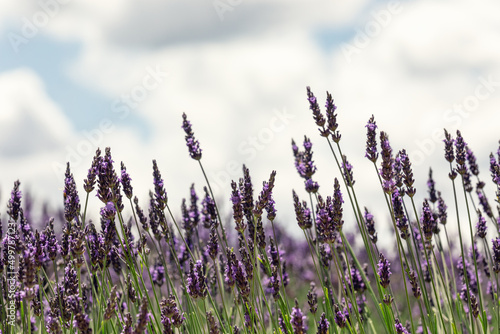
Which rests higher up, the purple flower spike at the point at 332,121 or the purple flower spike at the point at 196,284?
the purple flower spike at the point at 332,121

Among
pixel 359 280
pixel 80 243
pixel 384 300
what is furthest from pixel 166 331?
pixel 359 280

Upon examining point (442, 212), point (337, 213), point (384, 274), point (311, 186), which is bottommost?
point (384, 274)

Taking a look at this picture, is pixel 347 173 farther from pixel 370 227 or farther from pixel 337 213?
pixel 370 227

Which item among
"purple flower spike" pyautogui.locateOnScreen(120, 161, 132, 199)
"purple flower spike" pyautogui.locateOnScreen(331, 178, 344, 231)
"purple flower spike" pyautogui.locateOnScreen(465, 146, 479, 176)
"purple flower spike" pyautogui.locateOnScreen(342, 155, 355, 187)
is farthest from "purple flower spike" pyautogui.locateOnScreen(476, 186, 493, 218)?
"purple flower spike" pyautogui.locateOnScreen(120, 161, 132, 199)

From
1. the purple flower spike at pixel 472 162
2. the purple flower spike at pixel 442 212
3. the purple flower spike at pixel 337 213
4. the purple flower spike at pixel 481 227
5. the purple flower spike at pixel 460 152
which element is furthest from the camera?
the purple flower spike at pixel 472 162

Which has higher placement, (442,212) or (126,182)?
(126,182)

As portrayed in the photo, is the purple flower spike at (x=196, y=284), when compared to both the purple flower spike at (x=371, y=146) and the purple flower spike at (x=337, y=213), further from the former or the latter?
the purple flower spike at (x=371, y=146)

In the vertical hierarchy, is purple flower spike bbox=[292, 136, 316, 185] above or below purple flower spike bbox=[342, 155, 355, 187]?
above

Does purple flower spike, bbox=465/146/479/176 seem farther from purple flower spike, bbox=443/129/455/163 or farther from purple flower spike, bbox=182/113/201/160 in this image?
purple flower spike, bbox=182/113/201/160

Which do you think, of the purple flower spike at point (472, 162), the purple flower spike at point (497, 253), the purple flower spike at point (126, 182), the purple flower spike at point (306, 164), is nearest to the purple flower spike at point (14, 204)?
the purple flower spike at point (126, 182)

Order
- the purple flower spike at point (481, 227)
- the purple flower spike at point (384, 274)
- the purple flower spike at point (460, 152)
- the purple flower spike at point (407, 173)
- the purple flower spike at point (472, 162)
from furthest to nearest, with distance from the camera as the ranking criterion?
the purple flower spike at point (472, 162), the purple flower spike at point (481, 227), the purple flower spike at point (460, 152), the purple flower spike at point (407, 173), the purple flower spike at point (384, 274)

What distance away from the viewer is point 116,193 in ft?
9.54

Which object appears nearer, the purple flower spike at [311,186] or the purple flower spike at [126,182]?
the purple flower spike at [126,182]

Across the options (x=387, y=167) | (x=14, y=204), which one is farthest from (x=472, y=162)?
(x=14, y=204)
